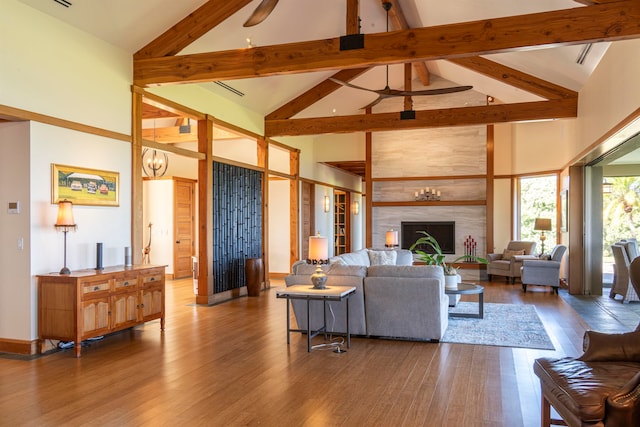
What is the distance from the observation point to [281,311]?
7344 mm

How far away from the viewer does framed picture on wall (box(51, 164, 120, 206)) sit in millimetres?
5172

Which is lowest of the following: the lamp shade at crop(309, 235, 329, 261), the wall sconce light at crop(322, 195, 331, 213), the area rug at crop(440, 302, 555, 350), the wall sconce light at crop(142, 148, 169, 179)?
the area rug at crop(440, 302, 555, 350)

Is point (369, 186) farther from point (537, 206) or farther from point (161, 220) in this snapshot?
point (161, 220)

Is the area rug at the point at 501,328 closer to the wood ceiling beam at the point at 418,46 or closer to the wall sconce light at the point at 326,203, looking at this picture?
the wood ceiling beam at the point at 418,46

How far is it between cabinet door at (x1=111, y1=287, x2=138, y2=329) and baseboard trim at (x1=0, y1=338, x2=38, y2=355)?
75 centimetres

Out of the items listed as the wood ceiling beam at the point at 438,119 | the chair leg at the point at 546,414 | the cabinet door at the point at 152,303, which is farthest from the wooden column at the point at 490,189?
the chair leg at the point at 546,414

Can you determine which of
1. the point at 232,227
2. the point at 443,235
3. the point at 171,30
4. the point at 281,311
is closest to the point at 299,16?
the point at 171,30

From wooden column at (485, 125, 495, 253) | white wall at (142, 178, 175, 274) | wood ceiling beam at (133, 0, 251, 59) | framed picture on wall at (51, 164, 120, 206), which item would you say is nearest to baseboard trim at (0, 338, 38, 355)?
framed picture on wall at (51, 164, 120, 206)

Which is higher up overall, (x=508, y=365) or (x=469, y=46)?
(x=469, y=46)

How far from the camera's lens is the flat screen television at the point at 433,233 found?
455 inches

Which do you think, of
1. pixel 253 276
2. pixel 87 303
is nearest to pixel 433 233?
pixel 253 276

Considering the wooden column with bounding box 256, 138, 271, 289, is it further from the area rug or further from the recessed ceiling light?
the recessed ceiling light

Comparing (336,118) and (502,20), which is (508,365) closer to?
(502,20)

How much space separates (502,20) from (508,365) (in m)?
3.35
